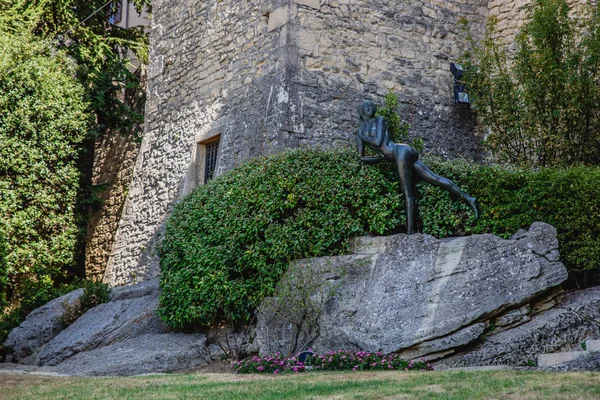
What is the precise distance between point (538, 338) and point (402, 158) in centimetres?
269

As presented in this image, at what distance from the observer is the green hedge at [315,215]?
349 inches

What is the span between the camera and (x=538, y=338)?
25.1ft

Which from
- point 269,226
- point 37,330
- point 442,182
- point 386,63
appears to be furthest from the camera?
point 386,63

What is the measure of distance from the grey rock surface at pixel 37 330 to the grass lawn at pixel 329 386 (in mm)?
3074

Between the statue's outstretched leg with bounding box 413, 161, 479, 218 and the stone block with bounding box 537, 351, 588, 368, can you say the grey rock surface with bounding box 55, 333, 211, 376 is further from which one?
the stone block with bounding box 537, 351, 588, 368

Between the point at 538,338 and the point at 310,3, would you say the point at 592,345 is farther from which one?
the point at 310,3

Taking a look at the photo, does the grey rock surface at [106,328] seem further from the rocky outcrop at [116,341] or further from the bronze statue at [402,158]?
the bronze statue at [402,158]

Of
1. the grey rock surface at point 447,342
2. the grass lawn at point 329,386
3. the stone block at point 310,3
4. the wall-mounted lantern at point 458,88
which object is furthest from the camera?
the wall-mounted lantern at point 458,88

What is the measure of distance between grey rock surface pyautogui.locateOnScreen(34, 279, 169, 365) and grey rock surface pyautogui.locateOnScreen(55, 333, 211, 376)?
25cm

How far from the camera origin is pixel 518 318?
7.90 m

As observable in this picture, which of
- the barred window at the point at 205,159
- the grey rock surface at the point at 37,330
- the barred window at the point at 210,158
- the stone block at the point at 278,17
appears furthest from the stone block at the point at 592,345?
the barred window at the point at 205,159

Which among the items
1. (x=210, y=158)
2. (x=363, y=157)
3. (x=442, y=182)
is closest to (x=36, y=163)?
(x=210, y=158)

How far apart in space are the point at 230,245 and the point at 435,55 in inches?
217

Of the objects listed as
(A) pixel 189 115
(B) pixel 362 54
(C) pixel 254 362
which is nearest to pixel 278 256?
(C) pixel 254 362
